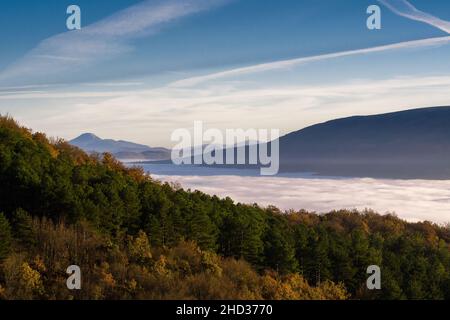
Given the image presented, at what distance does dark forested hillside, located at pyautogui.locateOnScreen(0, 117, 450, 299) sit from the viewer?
41.5m

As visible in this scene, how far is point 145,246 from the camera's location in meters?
49.2

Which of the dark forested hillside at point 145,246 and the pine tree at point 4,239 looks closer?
the pine tree at point 4,239

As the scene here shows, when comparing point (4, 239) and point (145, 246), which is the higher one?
point (4, 239)

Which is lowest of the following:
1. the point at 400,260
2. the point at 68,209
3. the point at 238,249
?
the point at 400,260

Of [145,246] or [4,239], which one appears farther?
[145,246]

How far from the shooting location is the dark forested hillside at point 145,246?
41.5 m

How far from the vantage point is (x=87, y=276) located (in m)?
42.4

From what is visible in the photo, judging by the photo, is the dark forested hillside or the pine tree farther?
the dark forested hillside
